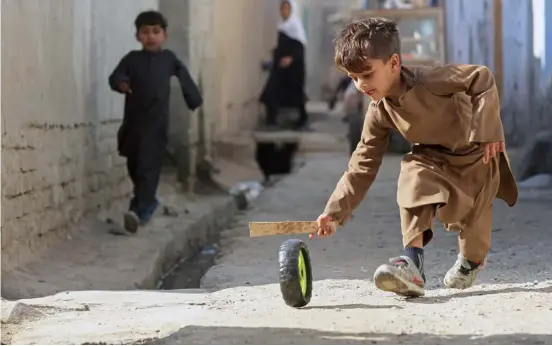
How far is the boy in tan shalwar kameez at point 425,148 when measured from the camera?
3920mm

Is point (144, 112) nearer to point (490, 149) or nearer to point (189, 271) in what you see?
point (189, 271)

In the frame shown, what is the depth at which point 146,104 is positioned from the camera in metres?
7.67

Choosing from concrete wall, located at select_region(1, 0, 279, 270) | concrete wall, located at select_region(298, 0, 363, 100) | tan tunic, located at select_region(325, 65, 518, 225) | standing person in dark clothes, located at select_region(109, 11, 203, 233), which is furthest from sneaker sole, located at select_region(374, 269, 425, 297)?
concrete wall, located at select_region(298, 0, 363, 100)

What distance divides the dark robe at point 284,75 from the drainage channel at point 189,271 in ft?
26.1

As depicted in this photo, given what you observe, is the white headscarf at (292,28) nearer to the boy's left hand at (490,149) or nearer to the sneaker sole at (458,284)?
the sneaker sole at (458,284)

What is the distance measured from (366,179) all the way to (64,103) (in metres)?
3.19

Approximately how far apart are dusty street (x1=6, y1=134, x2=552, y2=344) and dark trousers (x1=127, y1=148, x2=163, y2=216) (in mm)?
1316

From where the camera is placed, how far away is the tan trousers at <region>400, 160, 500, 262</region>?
4082 mm

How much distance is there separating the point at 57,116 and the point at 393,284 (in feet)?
11.3

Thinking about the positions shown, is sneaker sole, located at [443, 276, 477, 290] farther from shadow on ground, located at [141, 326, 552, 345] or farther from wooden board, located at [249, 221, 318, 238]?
shadow on ground, located at [141, 326, 552, 345]

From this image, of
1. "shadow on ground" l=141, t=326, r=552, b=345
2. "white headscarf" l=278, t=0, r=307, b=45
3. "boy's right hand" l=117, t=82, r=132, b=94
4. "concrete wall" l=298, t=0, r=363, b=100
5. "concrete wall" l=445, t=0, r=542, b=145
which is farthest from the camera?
"concrete wall" l=298, t=0, r=363, b=100

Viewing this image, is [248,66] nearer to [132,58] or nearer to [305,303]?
[132,58]

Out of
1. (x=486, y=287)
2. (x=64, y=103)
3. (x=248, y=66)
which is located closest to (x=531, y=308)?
(x=486, y=287)

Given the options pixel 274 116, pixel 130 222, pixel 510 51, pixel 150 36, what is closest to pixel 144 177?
pixel 130 222
